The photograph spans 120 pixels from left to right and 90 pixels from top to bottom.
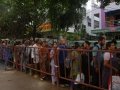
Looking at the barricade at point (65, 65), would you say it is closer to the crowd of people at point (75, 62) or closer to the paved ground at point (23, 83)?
the crowd of people at point (75, 62)

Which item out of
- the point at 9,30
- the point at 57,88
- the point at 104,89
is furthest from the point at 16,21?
the point at 104,89

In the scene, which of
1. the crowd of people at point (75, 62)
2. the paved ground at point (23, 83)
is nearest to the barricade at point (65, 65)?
the crowd of people at point (75, 62)

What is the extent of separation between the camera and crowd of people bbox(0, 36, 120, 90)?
8289mm

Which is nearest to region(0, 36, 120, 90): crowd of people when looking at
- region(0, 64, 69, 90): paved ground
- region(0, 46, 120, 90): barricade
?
region(0, 46, 120, 90): barricade

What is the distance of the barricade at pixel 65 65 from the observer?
9.01 m

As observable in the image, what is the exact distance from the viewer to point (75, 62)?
990 centimetres

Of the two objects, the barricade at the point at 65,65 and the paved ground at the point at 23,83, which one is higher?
the barricade at the point at 65,65

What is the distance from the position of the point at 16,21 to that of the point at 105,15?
16038 mm

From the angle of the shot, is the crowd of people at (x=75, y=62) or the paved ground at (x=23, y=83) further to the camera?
the paved ground at (x=23, y=83)

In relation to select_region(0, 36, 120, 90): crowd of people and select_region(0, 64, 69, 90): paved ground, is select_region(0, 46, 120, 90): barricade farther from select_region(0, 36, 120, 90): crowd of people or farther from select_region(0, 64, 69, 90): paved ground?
select_region(0, 64, 69, 90): paved ground

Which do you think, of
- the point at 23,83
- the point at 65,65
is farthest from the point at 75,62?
the point at 23,83

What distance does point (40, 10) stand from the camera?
2317 cm

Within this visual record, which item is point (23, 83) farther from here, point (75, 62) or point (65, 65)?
point (75, 62)

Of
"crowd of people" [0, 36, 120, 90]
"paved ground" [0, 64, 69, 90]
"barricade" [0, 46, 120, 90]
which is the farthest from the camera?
"paved ground" [0, 64, 69, 90]
